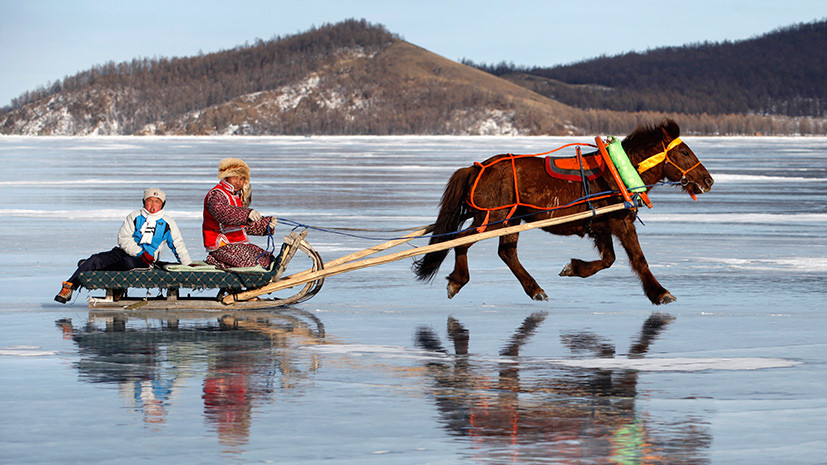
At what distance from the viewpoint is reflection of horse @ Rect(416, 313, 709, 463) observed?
5387mm

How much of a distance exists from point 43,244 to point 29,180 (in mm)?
18464

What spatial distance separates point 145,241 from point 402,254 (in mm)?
2259

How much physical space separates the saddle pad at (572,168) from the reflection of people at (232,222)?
270cm

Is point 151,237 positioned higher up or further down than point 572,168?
further down

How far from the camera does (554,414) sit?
6.10 metres

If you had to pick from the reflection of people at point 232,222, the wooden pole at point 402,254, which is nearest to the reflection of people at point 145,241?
the reflection of people at point 232,222

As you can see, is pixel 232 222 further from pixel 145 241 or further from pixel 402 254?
pixel 402 254

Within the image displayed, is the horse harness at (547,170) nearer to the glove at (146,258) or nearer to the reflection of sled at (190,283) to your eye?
the reflection of sled at (190,283)

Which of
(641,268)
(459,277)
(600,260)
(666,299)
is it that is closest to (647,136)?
(600,260)

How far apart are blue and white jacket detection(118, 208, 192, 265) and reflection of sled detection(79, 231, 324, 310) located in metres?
0.22

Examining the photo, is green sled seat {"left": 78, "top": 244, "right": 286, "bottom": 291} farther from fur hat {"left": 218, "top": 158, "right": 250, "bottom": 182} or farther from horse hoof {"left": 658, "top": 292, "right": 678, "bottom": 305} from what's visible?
horse hoof {"left": 658, "top": 292, "right": 678, "bottom": 305}

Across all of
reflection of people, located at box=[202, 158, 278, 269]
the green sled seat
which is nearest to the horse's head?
reflection of people, located at box=[202, 158, 278, 269]

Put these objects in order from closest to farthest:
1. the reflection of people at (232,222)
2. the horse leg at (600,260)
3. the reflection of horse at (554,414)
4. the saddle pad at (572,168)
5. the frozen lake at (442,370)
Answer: the reflection of horse at (554,414) → the frozen lake at (442,370) → the reflection of people at (232,222) → the saddle pad at (572,168) → the horse leg at (600,260)

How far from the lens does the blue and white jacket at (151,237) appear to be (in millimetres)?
9719
